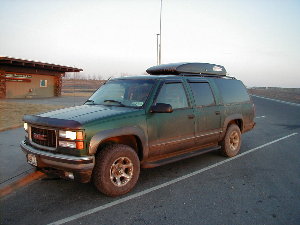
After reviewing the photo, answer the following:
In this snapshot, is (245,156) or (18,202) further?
(245,156)

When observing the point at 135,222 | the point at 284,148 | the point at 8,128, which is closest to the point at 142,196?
the point at 135,222

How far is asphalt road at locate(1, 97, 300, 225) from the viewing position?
11.8 feet

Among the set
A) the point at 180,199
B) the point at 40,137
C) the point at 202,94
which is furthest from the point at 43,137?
the point at 202,94

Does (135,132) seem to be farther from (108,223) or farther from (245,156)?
(245,156)

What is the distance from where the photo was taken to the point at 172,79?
5324 mm

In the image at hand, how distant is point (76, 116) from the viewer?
13.8ft

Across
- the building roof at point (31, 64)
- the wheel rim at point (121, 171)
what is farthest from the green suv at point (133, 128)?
the building roof at point (31, 64)

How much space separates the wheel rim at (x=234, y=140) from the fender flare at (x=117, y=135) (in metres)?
2.87

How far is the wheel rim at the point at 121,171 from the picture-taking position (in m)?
4.30

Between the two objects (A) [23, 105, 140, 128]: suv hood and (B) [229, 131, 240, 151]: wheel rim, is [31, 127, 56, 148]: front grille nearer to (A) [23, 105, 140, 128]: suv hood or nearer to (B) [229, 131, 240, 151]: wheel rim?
(A) [23, 105, 140, 128]: suv hood

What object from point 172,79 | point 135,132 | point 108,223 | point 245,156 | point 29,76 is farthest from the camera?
point 29,76

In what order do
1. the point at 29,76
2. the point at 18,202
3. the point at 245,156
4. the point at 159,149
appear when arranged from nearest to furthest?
the point at 18,202, the point at 159,149, the point at 245,156, the point at 29,76

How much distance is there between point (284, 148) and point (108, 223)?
611 centimetres

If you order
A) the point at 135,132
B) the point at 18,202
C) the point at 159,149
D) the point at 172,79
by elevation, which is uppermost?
the point at 172,79
